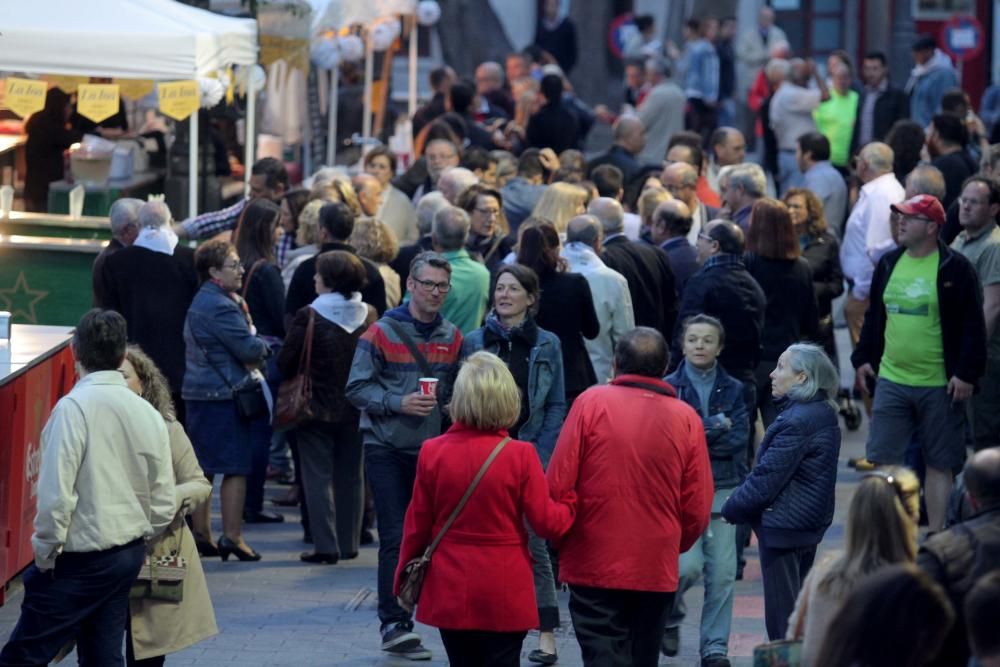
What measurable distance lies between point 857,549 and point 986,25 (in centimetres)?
2513

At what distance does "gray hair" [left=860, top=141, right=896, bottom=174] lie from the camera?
490 inches

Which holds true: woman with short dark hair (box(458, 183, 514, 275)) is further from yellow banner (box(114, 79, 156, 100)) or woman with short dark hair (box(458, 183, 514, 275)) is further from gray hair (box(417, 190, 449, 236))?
yellow banner (box(114, 79, 156, 100))

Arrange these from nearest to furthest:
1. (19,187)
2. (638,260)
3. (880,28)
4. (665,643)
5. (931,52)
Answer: (665,643), (638,260), (19,187), (931,52), (880,28)

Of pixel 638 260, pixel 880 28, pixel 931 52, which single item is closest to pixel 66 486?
pixel 638 260

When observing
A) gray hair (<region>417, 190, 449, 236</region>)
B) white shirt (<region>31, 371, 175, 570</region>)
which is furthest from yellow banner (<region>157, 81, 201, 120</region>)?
white shirt (<region>31, 371, 175, 570</region>)

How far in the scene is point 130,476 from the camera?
6.55 metres

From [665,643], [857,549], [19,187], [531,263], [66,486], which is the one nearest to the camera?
[857,549]

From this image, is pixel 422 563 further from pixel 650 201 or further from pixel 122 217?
pixel 650 201

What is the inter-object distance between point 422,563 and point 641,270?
4.24 meters

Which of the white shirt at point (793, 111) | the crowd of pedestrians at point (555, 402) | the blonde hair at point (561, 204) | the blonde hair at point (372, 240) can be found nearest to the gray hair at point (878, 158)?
the crowd of pedestrians at point (555, 402)

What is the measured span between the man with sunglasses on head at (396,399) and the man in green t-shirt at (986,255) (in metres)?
3.34

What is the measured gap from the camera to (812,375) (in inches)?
287

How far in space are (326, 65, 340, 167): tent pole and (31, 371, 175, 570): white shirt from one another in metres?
11.9

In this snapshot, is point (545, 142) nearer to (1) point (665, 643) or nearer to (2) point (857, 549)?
(1) point (665, 643)
